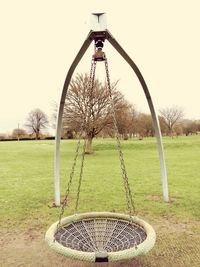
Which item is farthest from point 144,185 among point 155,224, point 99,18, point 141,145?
point 141,145

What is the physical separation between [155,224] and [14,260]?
340cm

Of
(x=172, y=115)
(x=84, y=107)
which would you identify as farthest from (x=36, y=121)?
(x=84, y=107)

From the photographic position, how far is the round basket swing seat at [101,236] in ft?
13.3

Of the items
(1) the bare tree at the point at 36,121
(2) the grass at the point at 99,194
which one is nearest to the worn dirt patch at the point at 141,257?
(2) the grass at the point at 99,194

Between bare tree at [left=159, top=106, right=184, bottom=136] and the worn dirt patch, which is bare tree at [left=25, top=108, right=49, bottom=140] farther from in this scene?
the worn dirt patch

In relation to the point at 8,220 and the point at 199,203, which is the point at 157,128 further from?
the point at 8,220

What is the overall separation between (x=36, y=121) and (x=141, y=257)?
269 ft

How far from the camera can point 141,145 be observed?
116ft

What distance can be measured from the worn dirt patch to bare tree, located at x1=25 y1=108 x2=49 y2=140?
77.4m

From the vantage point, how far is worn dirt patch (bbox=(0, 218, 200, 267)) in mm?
5227

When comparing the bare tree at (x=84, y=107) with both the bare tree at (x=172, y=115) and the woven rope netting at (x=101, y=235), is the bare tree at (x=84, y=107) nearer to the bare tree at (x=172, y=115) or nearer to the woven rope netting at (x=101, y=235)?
the woven rope netting at (x=101, y=235)

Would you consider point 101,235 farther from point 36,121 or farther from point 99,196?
point 36,121

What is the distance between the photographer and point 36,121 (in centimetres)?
8500

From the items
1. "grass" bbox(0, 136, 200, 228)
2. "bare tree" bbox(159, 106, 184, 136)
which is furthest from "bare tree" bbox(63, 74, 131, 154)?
"bare tree" bbox(159, 106, 184, 136)
